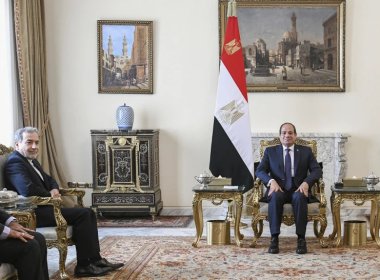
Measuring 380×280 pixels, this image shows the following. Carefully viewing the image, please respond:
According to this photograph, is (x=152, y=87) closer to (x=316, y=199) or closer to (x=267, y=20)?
(x=267, y=20)

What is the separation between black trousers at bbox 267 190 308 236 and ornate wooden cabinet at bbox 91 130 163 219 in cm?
205

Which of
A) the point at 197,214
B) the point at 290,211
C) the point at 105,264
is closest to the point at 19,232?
the point at 105,264

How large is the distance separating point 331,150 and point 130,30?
2.97 metres

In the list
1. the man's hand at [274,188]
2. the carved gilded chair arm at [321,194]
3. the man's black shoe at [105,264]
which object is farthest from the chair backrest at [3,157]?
the carved gilded chair arm at [321,194]

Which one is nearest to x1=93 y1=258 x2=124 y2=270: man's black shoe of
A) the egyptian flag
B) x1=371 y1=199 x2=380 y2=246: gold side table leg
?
the egyptian flag

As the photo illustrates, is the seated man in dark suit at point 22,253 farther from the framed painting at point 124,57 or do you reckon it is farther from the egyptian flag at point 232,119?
the framed painting at point 124,57

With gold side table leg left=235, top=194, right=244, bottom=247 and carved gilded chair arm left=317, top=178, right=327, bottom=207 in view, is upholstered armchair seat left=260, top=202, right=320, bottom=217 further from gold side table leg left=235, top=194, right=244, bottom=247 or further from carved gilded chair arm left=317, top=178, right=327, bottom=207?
gold side table leg left=235, top=194, right=244, bottom=247

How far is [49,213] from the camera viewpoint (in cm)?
454

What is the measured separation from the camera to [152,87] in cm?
748

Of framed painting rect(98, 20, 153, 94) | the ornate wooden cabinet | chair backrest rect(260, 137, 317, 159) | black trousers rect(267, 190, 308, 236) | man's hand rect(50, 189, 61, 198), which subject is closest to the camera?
man's hand rect(50, 189, 61, 198)

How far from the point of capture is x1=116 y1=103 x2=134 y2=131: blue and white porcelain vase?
712 centimetres

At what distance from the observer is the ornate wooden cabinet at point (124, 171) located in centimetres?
703

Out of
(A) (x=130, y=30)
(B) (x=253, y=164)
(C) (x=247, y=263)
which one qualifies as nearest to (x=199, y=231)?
(C) (x=247, y=263)

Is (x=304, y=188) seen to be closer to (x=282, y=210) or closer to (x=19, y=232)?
(x=282, y=210)
